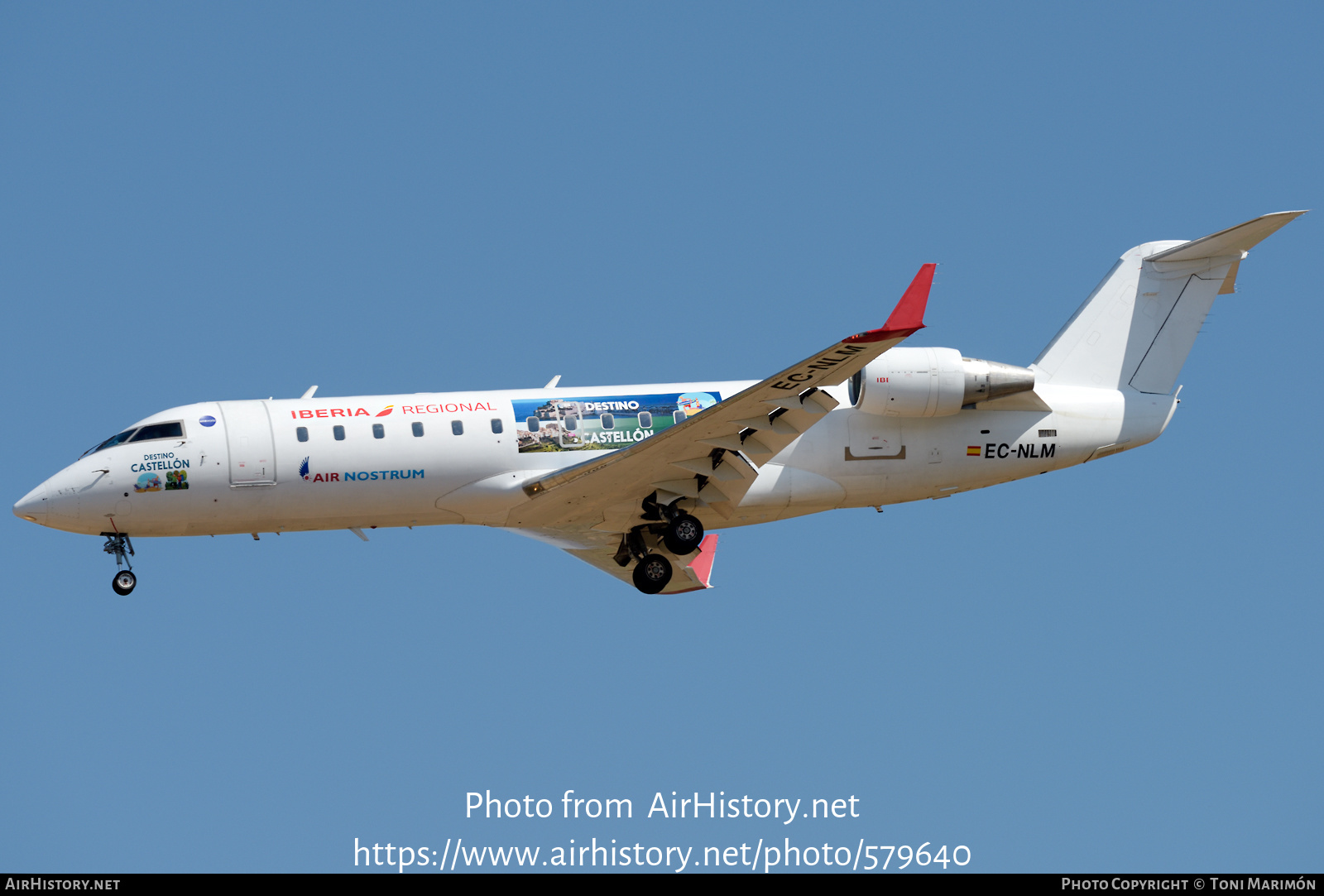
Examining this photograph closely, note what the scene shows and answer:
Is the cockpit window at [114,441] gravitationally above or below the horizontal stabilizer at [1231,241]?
below

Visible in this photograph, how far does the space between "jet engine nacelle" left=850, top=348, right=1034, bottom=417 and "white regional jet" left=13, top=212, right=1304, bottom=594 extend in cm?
3

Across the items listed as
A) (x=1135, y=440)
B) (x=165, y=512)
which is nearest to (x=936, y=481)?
(x=1135, y=440)

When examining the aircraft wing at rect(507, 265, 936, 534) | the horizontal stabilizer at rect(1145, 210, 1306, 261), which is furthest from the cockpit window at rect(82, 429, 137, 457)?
the horizontal stabilizer at rect(1145, 210, 1306, 261)

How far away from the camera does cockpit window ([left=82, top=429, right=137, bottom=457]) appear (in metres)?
24.1

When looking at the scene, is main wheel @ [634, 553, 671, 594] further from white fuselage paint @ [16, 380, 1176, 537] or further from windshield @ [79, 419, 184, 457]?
windshield @ [79, 419, 184, 457]

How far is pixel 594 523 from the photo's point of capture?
83.7ft

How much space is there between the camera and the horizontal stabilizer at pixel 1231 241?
25.5 metres

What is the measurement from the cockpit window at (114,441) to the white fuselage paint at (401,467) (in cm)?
10

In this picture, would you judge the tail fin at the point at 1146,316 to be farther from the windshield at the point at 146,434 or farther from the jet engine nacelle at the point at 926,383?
the windshield at the point at 146,434

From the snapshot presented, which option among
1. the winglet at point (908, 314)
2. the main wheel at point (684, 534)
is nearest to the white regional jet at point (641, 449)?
the main wheel at point (684, 534)

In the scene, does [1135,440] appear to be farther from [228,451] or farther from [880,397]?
[228,451]

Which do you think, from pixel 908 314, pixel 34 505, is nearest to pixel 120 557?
pixel 34 505

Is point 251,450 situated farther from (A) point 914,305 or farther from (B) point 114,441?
(A) point 914,305

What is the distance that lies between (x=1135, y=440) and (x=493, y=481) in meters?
10.4
